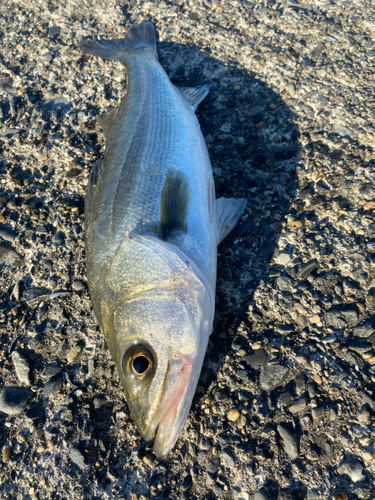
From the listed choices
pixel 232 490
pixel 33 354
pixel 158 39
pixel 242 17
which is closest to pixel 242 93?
pixel 242 17

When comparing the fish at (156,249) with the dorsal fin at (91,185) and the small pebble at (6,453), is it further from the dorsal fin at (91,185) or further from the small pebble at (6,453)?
the small pebble at (6,453)

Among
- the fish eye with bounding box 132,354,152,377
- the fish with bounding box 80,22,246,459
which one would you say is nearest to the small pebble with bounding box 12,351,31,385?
the fish with bounding box 80,22,246,459

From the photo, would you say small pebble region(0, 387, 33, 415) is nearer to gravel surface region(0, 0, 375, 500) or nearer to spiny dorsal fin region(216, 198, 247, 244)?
gravel surface region(0, 0, 375, 500)

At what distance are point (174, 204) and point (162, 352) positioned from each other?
1.12 metres

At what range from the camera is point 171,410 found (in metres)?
2.04

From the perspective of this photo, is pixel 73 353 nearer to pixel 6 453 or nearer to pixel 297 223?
pixel 6 453

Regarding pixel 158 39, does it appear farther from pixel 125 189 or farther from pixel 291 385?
pixel 291 385

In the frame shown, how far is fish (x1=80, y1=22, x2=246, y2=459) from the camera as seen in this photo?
2.11m

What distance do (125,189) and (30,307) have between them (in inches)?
51.5

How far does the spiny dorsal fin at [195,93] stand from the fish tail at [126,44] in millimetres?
746

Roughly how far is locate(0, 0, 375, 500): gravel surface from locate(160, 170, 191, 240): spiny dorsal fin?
578 mm

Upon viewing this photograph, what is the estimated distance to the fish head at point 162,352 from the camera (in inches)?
80.8

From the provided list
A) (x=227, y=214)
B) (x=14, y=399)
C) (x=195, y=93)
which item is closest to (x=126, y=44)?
(x=195, y=93)

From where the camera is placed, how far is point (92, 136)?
3973mm
